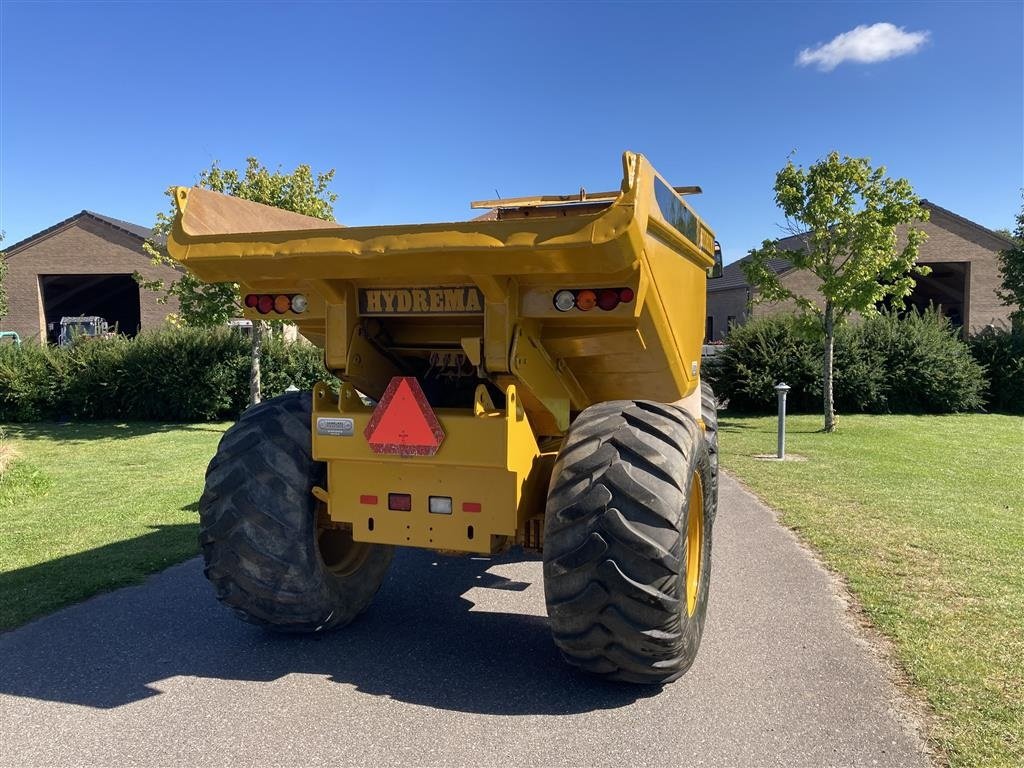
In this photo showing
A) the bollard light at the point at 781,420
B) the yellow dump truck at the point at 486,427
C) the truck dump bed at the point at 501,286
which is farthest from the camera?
the bollard light at the point at 781,420

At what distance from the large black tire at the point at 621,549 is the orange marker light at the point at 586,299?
22.1 inches

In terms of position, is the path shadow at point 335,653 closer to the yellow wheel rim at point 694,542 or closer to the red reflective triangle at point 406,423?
the yellow wheel rim at point 694,542

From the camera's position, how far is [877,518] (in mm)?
7203

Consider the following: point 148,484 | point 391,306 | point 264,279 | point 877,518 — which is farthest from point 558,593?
→ point 148,484

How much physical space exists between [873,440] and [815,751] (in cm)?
1180

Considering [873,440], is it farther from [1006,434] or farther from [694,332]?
[694,332]

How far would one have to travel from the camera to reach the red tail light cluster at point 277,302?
13.3 feet

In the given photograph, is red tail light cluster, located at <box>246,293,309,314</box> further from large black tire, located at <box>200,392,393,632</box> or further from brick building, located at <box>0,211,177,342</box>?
brick building, located at <box>0,211,177,342</box>

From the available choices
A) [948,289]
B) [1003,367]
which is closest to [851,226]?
[1003,367]

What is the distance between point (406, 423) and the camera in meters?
3.51

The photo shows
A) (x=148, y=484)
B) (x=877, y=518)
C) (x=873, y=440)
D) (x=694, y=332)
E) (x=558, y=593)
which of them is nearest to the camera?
(x=558, y=593)

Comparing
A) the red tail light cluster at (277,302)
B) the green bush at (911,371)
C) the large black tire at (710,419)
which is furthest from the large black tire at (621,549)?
the green bush at (911,371)

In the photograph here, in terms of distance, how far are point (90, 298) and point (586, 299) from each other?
39.3 m

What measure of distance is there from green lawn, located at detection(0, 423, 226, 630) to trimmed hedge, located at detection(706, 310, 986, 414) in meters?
12.7
